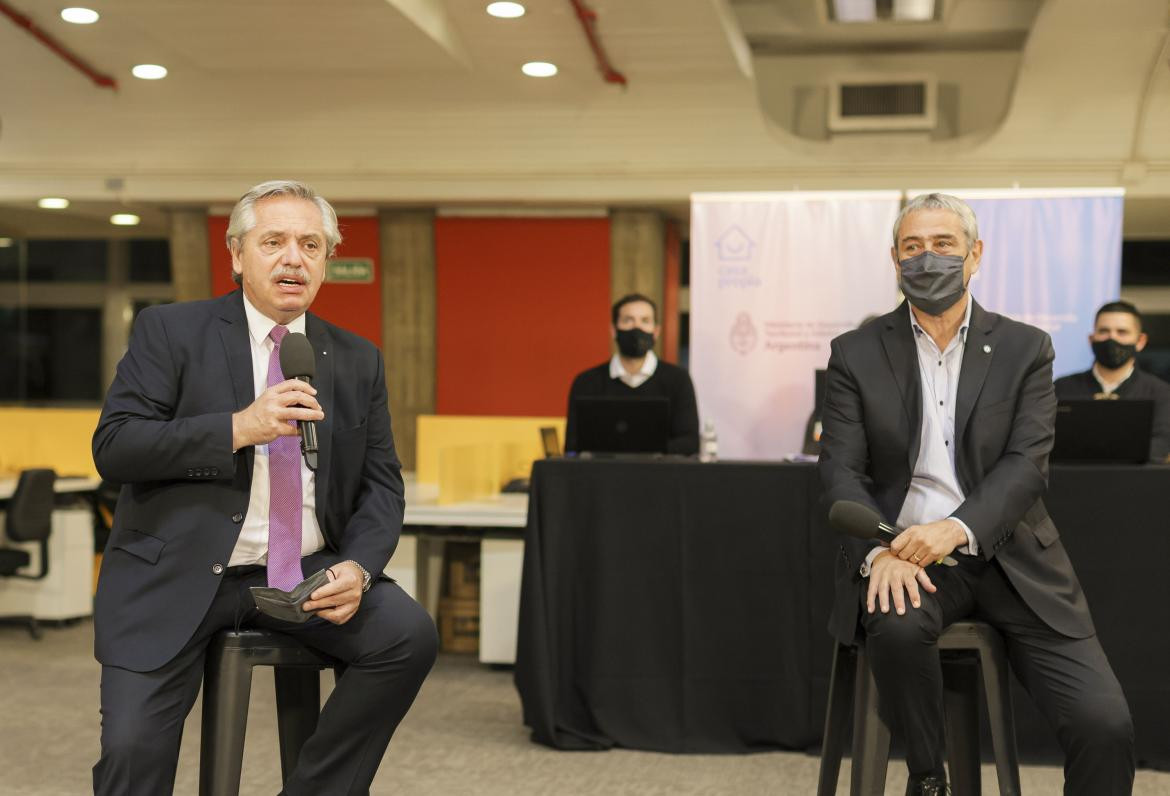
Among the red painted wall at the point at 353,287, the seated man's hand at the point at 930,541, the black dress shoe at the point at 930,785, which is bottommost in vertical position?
the black dress shoe at the point at 930,785

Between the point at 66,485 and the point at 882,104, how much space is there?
5779 mm

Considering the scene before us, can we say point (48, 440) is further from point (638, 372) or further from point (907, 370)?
point (907, 370)

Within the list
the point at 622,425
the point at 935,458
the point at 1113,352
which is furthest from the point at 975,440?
the point at 1113,352

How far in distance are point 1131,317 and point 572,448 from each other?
2701mm

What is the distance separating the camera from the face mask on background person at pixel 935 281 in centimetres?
276

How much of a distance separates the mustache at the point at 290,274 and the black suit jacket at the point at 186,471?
5.0 inches

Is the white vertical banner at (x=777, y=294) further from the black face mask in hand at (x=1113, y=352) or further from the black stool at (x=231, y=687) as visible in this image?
the black stool at (x=231, y=687)

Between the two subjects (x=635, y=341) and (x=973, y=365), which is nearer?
(x=973, y=365)

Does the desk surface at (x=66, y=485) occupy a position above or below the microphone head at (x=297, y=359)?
below

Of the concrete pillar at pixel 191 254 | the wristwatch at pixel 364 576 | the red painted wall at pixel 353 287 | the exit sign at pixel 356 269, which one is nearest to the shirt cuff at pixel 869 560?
the wristwatch at pixel 364 576

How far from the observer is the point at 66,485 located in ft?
22.8

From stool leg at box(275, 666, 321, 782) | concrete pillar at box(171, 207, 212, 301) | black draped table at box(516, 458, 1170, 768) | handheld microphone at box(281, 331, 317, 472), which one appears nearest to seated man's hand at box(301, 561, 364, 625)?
handheld microphone at box(281, 331, 317, 472)

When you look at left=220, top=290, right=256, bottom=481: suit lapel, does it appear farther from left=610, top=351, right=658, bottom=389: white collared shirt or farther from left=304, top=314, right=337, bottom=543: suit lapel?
left=610, top=351, right=658, bottom=389: white collared shirt

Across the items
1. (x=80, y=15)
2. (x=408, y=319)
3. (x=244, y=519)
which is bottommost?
(x=244, y=519)
